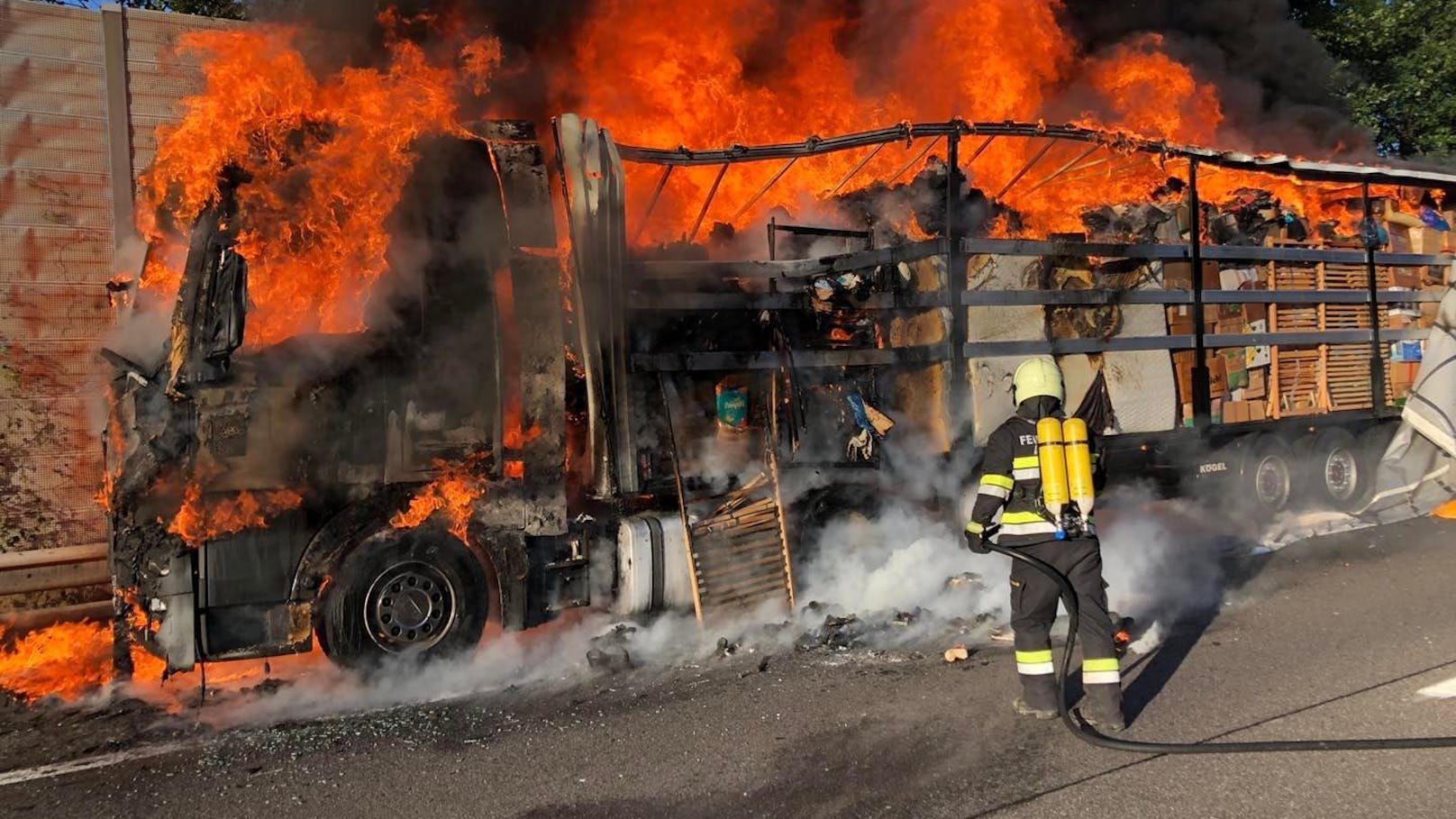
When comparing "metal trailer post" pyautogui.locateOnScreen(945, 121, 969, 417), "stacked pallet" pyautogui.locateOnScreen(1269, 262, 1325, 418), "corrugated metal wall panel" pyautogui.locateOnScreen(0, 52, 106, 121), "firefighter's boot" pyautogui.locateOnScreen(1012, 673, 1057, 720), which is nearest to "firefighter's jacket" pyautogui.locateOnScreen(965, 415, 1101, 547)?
"firefighter's boot" pyautogui.locateOnScreen(1012, 673, 1057, 720)

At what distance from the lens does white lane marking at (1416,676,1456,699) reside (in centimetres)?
467

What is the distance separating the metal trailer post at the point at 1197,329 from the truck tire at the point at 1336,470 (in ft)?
6.01

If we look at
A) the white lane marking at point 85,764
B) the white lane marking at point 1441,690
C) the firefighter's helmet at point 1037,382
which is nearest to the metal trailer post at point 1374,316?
the white lane marking at point 1441,690

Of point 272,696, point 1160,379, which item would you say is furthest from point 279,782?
point 1160,379

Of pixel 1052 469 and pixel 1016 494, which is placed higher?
pixel 1052 469

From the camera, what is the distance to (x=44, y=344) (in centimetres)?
841

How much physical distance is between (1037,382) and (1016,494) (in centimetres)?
56

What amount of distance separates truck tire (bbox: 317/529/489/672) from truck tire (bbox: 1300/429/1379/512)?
813 centimetres

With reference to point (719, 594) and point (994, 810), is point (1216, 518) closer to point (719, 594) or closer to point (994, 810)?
point (719, 594)

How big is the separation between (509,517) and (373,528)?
2.55 ft

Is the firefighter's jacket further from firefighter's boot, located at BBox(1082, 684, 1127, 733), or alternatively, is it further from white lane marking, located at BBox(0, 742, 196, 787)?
white lane marking, located at BBox(0, 742, 196, 787)

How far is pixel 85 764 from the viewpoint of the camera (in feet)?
14.6

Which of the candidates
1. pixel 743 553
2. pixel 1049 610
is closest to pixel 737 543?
pixel 743 553

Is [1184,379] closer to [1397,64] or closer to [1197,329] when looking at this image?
[1197,329]
